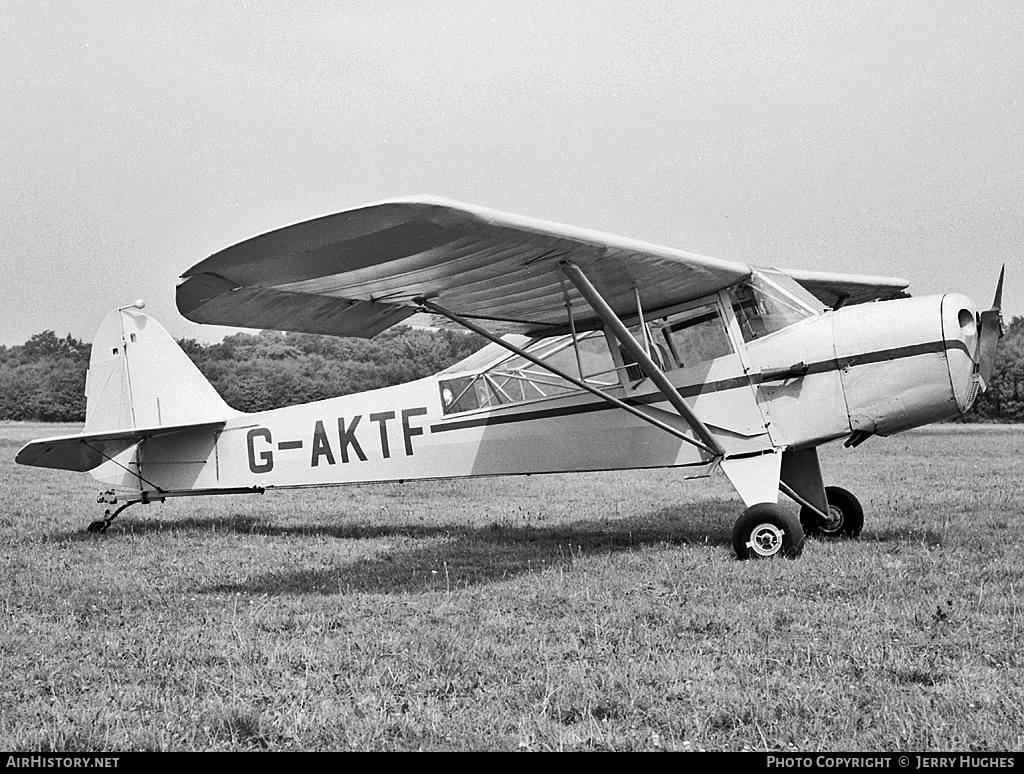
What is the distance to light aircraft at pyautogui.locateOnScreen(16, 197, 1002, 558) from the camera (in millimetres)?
6203

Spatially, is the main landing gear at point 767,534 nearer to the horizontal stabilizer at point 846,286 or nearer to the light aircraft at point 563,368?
the light aircraft at point 563,368

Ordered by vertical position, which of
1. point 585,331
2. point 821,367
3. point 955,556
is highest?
point 585,331

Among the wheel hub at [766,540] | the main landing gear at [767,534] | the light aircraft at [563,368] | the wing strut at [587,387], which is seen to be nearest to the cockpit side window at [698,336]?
the light aircraft at [563,368]

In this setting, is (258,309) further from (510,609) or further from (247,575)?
(510,609)

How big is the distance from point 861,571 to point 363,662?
143 inches

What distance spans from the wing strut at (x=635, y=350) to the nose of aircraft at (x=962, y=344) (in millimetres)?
1921

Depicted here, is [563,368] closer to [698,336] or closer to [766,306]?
[698,336]

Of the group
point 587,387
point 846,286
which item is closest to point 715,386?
point 587,387

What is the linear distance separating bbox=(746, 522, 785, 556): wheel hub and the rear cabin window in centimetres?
208

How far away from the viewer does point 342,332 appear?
851 cm

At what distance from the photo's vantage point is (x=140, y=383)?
10.4 meters

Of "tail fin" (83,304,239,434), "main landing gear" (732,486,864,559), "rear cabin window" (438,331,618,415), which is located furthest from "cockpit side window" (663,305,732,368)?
"tail fin" (83,304,239,434)

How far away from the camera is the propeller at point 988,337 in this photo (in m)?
7.23

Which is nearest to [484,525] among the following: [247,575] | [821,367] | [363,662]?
[247,575]
